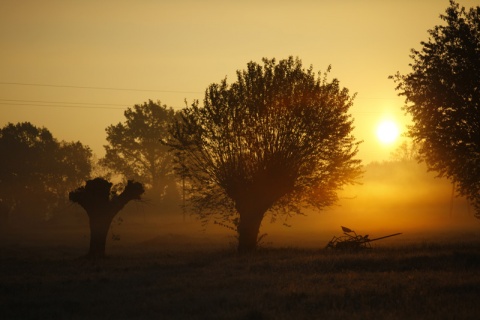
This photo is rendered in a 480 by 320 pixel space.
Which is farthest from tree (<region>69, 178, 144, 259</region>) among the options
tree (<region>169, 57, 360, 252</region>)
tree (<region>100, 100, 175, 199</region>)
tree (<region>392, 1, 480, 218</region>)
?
tree (<region>100, 100, 175, 199</region>)

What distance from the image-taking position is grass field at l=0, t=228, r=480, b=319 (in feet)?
55.0

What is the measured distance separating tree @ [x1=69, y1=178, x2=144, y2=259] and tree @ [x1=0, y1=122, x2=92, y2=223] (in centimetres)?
6563

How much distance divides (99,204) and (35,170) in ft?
235

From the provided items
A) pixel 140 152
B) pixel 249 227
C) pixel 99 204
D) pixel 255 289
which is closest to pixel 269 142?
pixel 249 227

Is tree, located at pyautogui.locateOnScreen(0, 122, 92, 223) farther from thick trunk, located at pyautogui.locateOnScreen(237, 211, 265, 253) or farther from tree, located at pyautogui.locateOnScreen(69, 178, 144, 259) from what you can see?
thick trunk, located at pyautogui.locateOnScreen(237, 211, 265, 253)

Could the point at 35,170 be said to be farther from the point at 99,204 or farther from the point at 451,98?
the point at 451,98

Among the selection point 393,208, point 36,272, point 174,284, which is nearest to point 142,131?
point 393,208

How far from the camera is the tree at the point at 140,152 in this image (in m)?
104

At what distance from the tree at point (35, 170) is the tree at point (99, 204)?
2584 inches

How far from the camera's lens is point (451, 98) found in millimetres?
31609

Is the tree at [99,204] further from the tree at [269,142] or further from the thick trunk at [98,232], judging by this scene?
the tree at [269,142]

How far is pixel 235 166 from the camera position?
37469 mm

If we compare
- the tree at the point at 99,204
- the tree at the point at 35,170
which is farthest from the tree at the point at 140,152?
the tree at the point at 99,204

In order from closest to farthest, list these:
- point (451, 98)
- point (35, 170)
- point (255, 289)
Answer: point (255, 289) < point (451, 98) < point (35, 170)
